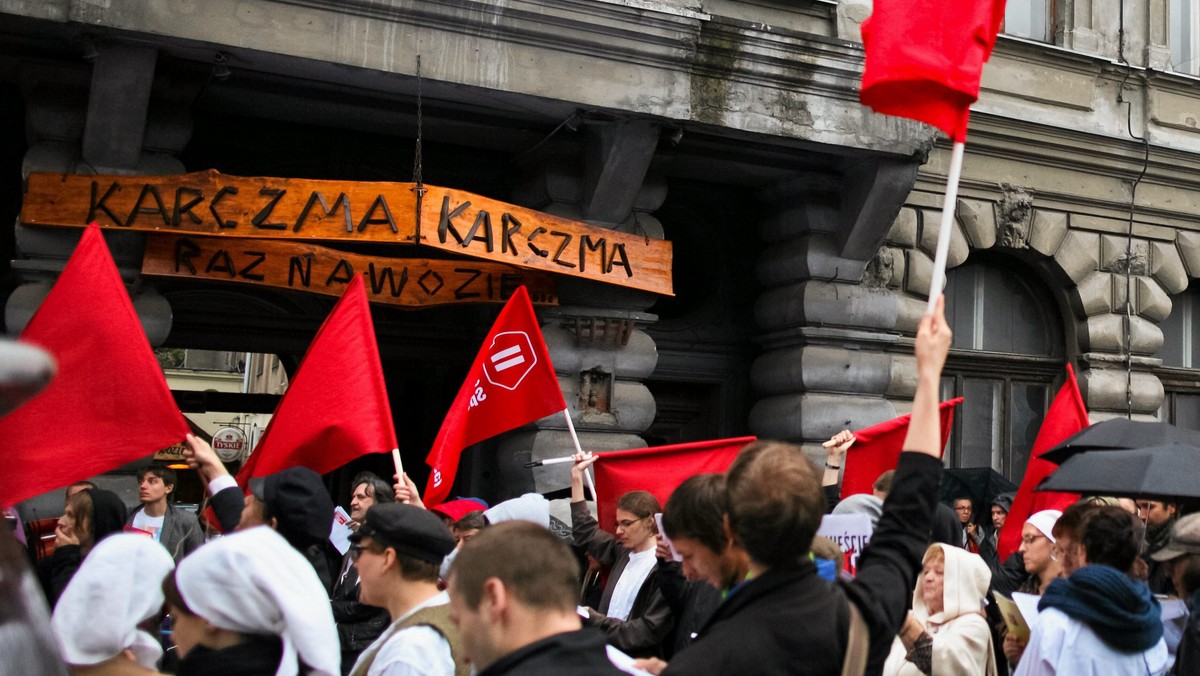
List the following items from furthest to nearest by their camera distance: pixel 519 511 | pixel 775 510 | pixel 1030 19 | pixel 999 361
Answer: pixel 1030 19
pixel 999 361
pixel 519 511
pixel 775 510

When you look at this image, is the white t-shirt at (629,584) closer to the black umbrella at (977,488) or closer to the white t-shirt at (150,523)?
the white t-shirt at (150,523)

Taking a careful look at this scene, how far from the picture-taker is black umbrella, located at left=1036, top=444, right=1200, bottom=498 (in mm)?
6121

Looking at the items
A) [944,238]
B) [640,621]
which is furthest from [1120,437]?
Result: [944,238]

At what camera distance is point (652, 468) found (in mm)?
7320

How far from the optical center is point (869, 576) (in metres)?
2.72

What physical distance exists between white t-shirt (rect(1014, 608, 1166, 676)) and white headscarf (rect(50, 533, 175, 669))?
2.67 m

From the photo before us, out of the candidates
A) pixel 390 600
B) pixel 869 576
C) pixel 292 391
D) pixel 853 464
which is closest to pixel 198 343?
pixel 292 391

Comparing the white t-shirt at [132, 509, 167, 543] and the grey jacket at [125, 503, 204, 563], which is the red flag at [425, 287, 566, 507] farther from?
the white t-shirt at [132, 509, 167, 543]

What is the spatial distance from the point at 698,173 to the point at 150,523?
505 centimetres

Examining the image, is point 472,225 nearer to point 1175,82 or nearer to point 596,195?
point 596,195

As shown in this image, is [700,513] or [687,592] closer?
[700,513]

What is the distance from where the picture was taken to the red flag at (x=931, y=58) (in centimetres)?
342

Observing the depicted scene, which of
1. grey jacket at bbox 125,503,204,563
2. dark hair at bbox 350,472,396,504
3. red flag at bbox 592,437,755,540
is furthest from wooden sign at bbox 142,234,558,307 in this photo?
red flag at bbox 592,437,755,540

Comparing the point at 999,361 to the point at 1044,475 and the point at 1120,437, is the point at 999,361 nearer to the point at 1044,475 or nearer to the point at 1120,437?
the point at 1044,475
